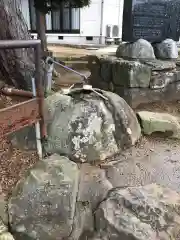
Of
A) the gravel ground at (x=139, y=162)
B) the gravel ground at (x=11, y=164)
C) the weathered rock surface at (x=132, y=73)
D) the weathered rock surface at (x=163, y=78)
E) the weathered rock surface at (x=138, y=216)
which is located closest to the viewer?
the weathered rock surface at (x=138, y=216)

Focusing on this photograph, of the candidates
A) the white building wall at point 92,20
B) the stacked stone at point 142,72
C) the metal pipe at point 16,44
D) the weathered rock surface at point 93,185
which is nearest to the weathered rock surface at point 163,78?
the stacked stone at point 142,72

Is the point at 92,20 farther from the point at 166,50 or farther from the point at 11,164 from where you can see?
the point at 11,164

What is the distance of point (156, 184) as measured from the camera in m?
2.13

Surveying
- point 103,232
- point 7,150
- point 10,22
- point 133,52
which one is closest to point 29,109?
point 7,150

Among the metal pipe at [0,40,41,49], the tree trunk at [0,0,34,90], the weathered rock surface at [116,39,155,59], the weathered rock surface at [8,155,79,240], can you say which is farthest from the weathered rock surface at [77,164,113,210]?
the weathered rock surface at [116,39,155,59]

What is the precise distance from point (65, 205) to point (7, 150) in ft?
2.89

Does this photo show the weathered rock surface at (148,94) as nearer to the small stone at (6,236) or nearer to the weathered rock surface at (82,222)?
the weathered rock surface at (82,222)

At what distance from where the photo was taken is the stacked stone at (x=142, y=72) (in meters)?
3.57

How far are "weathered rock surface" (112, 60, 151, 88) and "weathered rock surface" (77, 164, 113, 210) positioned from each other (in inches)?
65.6

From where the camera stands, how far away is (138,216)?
1.82 meters

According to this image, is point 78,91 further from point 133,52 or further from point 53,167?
point 133,52

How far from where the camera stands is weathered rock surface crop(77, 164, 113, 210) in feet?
6.47

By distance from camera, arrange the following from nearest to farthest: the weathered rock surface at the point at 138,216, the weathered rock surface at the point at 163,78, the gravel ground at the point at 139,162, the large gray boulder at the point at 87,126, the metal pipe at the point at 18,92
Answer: the weathered rock surface at the point at 138,216
the gravel ground at the point at 139,162
the metal pipe at the point at 18,92
the large gray boulder at the point at 87,126
the weathered rock surface at the point at 163,78

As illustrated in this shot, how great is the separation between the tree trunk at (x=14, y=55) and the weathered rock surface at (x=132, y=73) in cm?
123
